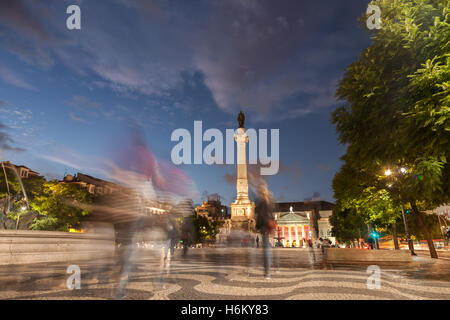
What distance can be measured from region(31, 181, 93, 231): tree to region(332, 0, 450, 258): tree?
106 feet

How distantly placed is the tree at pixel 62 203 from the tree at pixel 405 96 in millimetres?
32368

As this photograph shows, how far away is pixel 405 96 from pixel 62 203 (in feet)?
133

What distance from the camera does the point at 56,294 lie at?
260 inches

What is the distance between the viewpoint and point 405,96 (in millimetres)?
9656

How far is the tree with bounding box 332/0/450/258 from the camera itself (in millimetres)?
8352

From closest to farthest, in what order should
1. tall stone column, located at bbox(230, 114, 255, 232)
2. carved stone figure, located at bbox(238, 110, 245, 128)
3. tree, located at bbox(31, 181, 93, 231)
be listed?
1. tree, located at bbox(31, 181, 93, 231)
2. tall stone column, located at bbox(230, 114, 255, 232)
3. carved stone figure, located at bbox(238, 110, 245, 128)

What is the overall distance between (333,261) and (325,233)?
508 ft

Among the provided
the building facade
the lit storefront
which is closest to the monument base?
the building facade

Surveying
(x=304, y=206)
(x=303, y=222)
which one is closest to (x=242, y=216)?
(x=303, y=222)

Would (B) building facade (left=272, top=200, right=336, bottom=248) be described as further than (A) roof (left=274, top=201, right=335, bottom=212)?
No

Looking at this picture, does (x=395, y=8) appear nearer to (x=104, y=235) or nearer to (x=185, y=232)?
(x=185, y=232)

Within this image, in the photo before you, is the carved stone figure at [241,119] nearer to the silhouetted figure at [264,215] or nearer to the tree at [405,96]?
the tree at [405,96]

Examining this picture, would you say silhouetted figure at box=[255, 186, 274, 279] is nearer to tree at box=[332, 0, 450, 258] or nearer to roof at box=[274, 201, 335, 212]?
tree at box=[332, 0, 450, 258]
